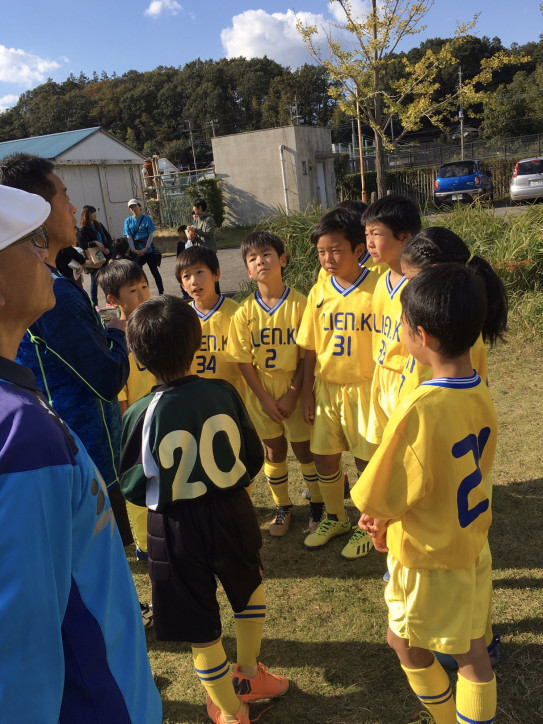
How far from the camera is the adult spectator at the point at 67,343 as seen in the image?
213 cm

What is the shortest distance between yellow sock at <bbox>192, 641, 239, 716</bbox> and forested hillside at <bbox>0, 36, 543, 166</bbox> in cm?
7267

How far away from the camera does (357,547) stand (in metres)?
3.12

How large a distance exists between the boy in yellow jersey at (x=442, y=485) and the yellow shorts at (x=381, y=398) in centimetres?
85

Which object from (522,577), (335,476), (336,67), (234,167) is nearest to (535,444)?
(522,577)

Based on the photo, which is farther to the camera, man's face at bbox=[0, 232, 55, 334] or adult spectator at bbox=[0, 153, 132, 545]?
adult spectator at bbox=[0, 153, 132, 545]

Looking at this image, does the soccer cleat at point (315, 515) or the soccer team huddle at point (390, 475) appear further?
the soccer cleat at point (315, 515)

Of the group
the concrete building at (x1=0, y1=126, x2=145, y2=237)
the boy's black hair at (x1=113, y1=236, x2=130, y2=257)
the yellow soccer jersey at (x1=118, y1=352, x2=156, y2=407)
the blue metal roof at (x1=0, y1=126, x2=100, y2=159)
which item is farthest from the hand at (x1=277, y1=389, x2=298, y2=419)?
the blue metal roof at (x1=0, y1=126, x2=100, y2=159)

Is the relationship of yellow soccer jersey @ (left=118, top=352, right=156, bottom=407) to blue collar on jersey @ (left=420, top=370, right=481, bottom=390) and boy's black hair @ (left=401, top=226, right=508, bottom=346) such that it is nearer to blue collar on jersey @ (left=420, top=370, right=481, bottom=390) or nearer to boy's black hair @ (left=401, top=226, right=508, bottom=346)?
boy's black hair @ (left=401, top=226, right=508, bottom=346)

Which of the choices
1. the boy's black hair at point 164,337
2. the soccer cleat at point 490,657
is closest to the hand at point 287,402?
the boy's black hair at point 164,337

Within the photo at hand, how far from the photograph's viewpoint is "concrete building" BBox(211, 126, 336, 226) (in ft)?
72.6

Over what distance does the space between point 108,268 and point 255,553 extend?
1.62 meters

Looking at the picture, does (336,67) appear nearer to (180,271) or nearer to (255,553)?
(180,271)

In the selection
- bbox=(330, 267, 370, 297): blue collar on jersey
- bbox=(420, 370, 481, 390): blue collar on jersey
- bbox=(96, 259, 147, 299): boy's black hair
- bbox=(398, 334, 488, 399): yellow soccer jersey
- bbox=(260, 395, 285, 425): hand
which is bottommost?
bbox=(260, 395, 285, 425): hand

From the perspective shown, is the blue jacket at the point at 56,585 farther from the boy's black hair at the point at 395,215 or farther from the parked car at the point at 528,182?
the parked car at the point at 528,182
